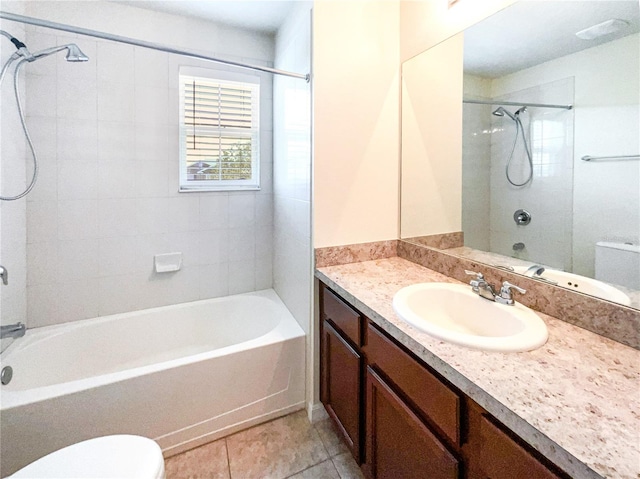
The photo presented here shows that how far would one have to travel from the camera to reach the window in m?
2.14

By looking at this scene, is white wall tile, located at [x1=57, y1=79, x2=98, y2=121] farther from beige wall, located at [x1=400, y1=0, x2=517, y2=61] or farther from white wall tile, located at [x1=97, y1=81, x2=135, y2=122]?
beige wall, located at [x1=400, y1=0, x2=517, y2=61]

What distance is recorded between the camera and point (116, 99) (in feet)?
6.28

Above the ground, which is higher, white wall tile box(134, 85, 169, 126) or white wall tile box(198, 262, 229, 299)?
white wall tile box(134, 85, 169, 126)

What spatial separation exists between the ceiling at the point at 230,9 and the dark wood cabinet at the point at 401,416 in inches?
71.0

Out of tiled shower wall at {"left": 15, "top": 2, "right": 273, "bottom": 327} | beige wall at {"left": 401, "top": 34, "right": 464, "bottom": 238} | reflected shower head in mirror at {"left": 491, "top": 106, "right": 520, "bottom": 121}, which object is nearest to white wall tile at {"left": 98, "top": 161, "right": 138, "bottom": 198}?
tiled shower wall at {"left": 15, "top": 2, "right": 273, "bottom": 327}

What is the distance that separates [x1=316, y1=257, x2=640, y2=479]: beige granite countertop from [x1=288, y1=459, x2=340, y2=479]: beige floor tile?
0.89 meters

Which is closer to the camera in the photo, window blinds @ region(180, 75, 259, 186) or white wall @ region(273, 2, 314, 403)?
white wall @ region(273, 2, 314, 403)

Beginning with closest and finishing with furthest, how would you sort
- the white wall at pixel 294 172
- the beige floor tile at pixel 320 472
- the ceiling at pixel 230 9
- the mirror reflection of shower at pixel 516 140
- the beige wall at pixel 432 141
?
the mirror reflection of shower at pixel 516 140 → the beige floor tile at pixel 320 472 → the beige wall at pixel 432 141 → the white wall at pixel 294 172 → the ceiling at pixel 230 9

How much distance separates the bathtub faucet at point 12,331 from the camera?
1.52 metres

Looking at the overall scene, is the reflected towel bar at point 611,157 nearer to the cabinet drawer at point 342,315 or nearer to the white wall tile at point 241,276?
the cabinet drawer at point 342,315

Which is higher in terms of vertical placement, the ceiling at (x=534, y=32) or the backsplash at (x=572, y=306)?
the ceiling at (x=534, y=32)

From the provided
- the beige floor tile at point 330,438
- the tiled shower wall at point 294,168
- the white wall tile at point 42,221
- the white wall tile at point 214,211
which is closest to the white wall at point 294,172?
the tiled shower wall at point 294,168

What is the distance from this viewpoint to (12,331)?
1549 mm

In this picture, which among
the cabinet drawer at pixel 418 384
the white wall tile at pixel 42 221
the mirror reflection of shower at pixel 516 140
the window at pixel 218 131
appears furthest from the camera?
the window at pixel 218 131
